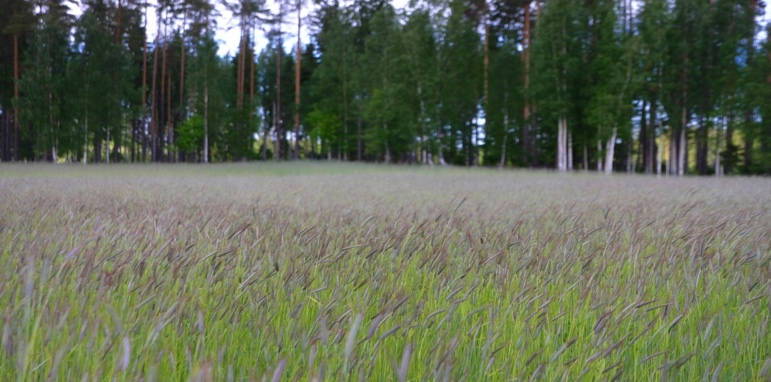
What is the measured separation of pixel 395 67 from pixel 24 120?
22.1 meters

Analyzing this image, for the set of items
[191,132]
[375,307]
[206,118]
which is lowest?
[375,307]

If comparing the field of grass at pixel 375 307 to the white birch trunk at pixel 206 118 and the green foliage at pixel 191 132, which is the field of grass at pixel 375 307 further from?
the green foliage at pixel 191 132

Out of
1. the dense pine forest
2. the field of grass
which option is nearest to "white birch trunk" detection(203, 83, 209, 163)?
the dense pine forest

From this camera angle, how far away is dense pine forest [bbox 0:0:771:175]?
2803 centimetres

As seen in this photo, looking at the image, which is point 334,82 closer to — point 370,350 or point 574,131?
point 574,131

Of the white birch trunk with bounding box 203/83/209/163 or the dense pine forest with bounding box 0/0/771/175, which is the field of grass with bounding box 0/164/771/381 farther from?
the white birch trunk with bounding box 203/83/209/163

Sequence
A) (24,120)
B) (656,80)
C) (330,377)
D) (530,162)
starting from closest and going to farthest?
(330,377)
(656,80)
(24,120)
(530,162)

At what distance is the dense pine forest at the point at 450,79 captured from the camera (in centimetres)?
2803

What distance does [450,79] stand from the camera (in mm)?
32656

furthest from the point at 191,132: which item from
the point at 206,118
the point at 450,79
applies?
the point at 450,79

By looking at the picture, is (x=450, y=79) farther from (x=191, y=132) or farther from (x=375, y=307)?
(x=375, y=307)

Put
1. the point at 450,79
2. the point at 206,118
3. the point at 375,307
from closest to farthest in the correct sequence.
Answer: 1. the point at 375,307
2. the point at 450,79
3. the point at 206,118

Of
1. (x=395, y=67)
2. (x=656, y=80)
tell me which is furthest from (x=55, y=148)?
(x=656, y=80)

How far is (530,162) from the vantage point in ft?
115
